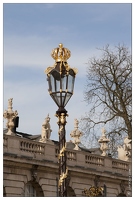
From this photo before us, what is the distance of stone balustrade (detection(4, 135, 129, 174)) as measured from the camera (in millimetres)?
32531

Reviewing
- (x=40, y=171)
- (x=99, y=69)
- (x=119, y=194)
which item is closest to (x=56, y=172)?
(x=40, y=171)

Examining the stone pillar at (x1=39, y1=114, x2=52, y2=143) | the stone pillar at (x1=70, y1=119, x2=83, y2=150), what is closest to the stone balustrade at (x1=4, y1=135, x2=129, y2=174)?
the stone pillar at (x1=39, y1=114, x2=52, y2=143)

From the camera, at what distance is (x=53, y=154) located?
35.4 metres

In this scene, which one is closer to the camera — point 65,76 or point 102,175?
point 65,76

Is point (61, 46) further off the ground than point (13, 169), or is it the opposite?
point (61, 46)

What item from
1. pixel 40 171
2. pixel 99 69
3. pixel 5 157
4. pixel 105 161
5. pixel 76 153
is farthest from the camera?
pixel 99 69

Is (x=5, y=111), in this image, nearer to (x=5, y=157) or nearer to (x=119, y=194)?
(x=5, y=157)

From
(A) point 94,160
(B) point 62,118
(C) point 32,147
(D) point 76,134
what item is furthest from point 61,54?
(A) point 94,160

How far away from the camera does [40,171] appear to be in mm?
34969

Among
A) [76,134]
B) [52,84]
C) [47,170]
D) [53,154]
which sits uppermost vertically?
[76,134]

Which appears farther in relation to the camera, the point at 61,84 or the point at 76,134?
the point at 76,134

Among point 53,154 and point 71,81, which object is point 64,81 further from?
point 53,154

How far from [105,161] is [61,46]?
2238 centimetres

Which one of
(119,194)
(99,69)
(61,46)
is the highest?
(99,69)
